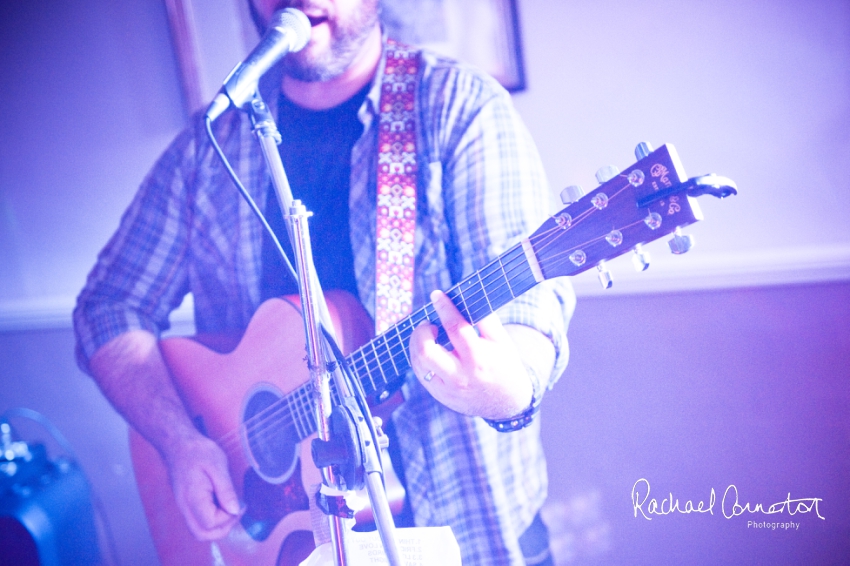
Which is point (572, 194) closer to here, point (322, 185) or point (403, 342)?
point (403, 342)

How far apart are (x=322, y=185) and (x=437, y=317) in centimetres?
42

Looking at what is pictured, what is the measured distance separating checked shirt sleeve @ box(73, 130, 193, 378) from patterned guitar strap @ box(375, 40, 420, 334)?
1.53ft

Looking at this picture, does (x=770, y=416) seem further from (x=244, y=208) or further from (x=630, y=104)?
(x=244, y=208)

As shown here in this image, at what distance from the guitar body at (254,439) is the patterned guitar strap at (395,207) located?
6 centimetres

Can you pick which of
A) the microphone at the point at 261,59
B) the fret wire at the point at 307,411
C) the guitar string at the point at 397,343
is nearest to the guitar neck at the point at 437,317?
the guitar string at the point at 397,343

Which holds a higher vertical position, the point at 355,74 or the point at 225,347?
the point at 355,74

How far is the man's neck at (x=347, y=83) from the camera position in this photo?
45.5 inches

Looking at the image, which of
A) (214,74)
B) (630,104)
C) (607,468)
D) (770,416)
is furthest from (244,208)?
(770,416)

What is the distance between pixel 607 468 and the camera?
1.19m

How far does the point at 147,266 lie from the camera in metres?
1.32

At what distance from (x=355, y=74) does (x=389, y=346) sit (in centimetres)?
53

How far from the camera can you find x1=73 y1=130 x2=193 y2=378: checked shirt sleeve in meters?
1.30

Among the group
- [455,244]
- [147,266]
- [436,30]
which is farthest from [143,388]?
[436,30]
